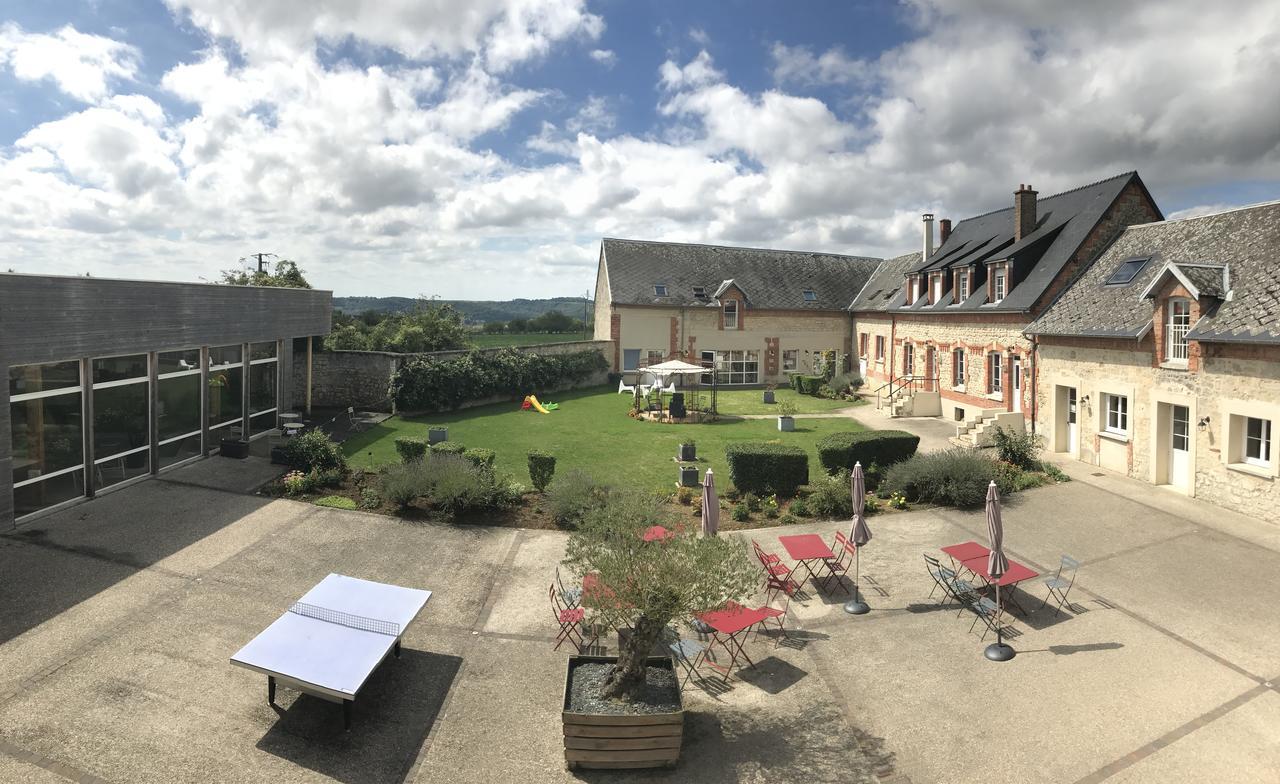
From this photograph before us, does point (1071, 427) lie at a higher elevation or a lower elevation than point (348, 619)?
higher

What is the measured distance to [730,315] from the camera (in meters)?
37.7

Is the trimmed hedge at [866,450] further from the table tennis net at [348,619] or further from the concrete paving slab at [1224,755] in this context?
the table tennis net at [348,619]

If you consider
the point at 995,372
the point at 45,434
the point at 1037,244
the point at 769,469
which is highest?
the point at 1037,244

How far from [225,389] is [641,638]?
1590 cm

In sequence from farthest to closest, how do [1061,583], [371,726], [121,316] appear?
[121,316] < [1061,583] < [371,726]

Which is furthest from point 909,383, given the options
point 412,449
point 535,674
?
point 535,674

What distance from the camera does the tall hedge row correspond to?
25297mm

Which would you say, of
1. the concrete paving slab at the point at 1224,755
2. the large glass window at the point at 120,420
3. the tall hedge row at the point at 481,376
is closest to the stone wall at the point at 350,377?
the tall hedge row at the point at 481,376

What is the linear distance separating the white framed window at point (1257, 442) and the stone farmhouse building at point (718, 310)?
24.3 m

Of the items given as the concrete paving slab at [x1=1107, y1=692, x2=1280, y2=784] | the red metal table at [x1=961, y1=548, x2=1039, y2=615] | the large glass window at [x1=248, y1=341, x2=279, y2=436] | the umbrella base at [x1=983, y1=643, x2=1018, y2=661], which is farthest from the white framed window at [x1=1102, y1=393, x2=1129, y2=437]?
the large glass window at [x1=248, y1=341, x2=279, y2=436]

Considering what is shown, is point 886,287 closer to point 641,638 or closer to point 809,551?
point 809,551

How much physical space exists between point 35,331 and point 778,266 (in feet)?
116

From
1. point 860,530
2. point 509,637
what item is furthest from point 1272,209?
point 509,637

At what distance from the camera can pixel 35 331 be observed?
11.7 metres
